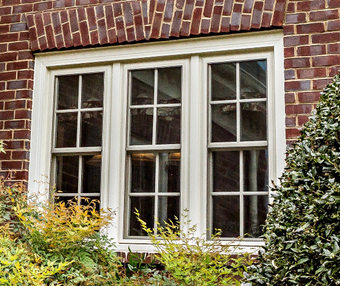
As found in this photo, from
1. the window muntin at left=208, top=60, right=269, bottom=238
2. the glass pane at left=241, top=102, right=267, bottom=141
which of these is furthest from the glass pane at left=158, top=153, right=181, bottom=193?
the glass pane at left=241, top=102, right=267, bottom=141

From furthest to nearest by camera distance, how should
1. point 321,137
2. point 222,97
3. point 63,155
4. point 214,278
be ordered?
point 63,155 < point 222,97 < point 214,278 < point 321,137

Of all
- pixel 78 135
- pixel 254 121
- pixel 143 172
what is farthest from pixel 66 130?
pixel 254 121

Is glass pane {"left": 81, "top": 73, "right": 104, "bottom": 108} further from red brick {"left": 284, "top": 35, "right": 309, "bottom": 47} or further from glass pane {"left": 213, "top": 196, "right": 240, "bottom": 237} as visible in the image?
red brick {"left": 284, "top": 35, "right": 309, "bottom": 47}

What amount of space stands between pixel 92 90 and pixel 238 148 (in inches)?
64.2

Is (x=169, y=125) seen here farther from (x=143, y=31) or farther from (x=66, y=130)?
(x=66, y=130)

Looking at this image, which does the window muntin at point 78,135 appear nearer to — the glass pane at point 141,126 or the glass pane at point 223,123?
the glass pane at point 141,126

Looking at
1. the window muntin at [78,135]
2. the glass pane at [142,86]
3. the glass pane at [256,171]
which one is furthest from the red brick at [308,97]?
the window muntin at [78,135]

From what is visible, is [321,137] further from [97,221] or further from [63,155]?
[63,155]

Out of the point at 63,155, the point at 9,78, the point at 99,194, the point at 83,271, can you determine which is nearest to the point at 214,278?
the point at 83,271

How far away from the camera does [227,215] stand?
447 cm

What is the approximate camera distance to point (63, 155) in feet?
16.6

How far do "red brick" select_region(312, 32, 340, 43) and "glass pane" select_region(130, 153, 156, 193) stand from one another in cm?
182

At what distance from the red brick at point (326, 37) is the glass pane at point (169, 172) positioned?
5.27 feet

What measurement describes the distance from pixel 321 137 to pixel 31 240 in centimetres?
245
